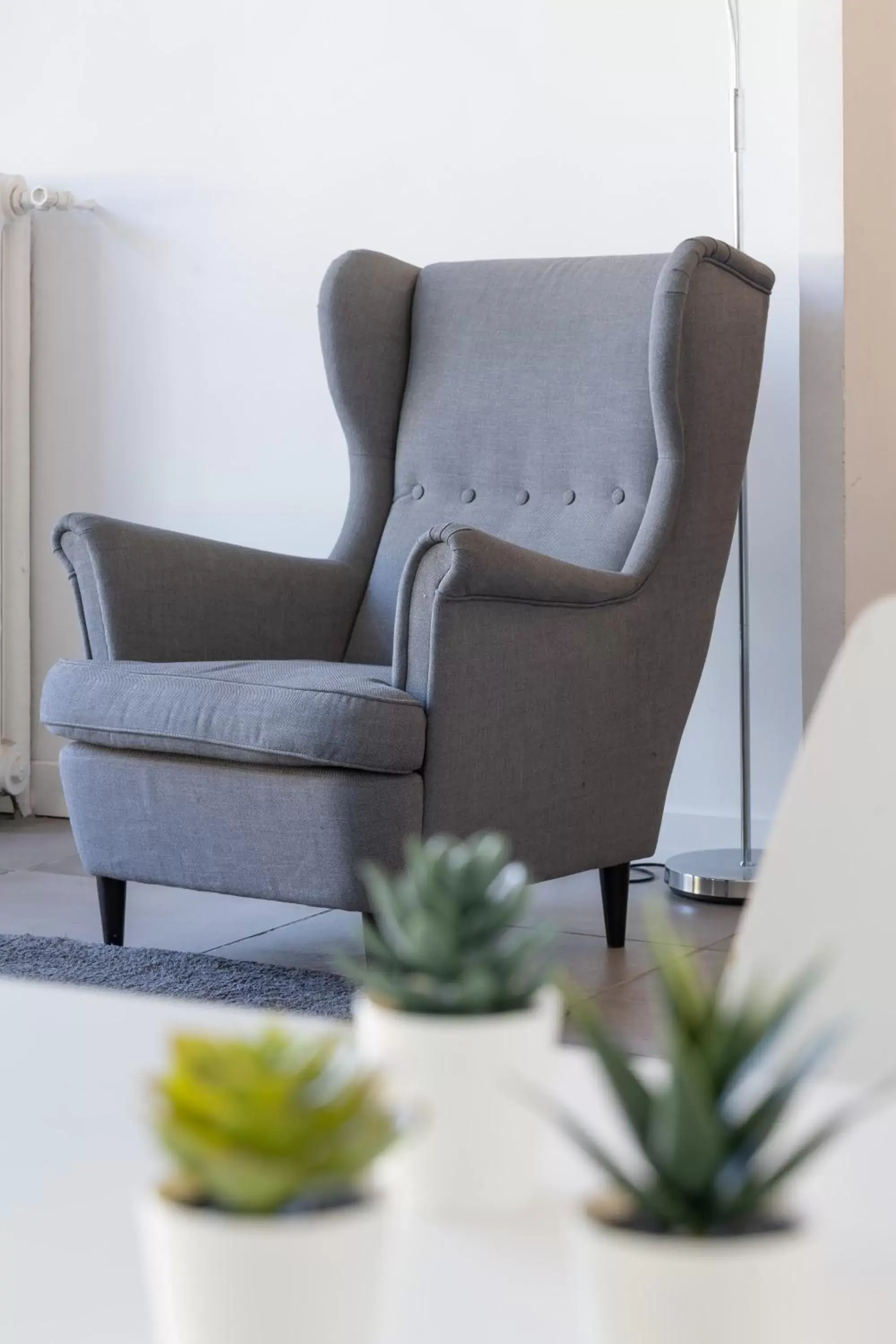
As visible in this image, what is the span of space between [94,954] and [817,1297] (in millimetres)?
2373

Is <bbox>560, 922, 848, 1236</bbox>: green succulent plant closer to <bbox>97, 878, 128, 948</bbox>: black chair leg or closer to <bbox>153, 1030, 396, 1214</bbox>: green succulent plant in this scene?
<bbox>153, 1030, 396, 1214</bbox>: green succulent plant

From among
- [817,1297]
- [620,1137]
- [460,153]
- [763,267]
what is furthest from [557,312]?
[817,1297]

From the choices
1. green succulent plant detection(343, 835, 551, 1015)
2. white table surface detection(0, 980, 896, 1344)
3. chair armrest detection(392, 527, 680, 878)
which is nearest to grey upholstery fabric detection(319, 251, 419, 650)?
chair armrest detection(392, 527, 680, 878)

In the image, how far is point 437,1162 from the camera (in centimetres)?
47

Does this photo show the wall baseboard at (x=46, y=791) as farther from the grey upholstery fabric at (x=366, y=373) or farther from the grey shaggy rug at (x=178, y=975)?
the grey shaggy rug at (x=178, y=975)

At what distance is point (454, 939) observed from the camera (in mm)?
459

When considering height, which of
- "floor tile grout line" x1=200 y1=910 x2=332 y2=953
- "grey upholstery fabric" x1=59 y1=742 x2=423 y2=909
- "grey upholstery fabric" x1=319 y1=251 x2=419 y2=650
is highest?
"grey upholstery fabric" x1=319 y1=251 x2=419 y2=650

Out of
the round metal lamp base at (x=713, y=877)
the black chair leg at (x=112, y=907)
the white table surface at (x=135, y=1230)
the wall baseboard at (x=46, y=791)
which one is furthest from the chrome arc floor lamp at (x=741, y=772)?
the white table surface at (x=135, y=1230)

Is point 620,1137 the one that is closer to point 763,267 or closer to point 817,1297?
point 817,1297

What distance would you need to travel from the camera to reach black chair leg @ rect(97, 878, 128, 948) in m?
2.69

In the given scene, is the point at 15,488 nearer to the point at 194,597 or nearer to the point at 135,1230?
the point at 194,597

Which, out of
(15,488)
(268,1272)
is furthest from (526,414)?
(268,1272)

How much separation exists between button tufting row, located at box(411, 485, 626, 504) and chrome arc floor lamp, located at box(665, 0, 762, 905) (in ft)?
0.92

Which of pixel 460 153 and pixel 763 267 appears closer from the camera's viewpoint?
pixel 763 267
